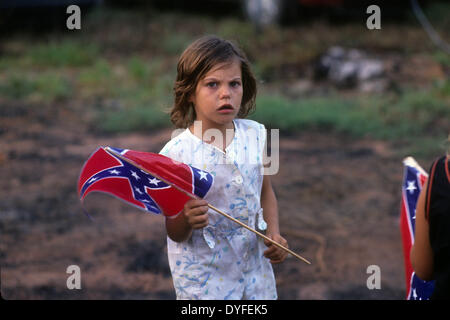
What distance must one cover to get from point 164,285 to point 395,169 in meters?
2.54

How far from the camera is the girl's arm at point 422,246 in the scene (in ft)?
5.71

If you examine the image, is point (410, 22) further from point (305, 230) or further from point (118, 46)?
point (305, 230)

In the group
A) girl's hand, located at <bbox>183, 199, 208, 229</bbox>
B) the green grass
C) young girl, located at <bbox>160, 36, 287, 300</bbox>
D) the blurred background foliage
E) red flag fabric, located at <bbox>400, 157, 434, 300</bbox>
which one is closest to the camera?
girl's hand, located at <bbox>183, 199, 208, 229</bbox>

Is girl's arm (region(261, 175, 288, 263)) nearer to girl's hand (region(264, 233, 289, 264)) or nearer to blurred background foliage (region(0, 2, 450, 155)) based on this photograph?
girl's hand (region(264, 233, 289, 264))

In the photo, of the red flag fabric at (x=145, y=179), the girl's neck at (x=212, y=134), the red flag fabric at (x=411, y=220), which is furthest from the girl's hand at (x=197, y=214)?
the red flag fabric at (x=411, y=220)

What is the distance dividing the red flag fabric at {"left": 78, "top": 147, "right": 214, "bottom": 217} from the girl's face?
0.21m

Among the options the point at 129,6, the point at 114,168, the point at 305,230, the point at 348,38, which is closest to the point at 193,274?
the point at 114,168

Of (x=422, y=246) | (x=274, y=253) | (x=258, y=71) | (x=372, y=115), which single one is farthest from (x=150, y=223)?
(x=258, y=71)

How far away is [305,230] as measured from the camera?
4.12 meters

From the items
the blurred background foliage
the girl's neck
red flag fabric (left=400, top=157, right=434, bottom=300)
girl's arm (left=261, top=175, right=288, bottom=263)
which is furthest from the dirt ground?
the girl's neck

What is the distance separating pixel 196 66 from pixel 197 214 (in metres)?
0.51

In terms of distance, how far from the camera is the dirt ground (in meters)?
3.47

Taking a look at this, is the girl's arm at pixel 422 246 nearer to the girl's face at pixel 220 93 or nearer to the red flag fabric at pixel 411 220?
the red flag fabric at pixel 411 220

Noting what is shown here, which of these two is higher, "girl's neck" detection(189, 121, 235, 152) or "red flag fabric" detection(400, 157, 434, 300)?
"girl's neck" detection(189, 121, 235, 152)
